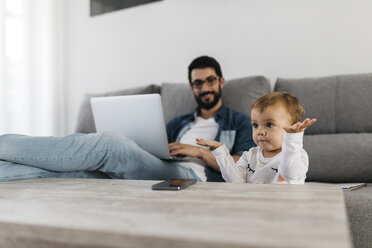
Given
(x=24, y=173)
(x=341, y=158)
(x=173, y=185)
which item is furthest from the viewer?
(x=341, y=158)

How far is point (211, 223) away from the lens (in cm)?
52

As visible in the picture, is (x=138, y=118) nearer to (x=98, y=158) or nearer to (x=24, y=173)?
(x=98, y=158)

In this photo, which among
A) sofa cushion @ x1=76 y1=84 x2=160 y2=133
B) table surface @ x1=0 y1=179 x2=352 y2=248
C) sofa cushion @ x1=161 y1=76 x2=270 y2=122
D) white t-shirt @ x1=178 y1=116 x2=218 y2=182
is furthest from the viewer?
sofa cushion @ x1=76 y1=84 x2=160 y2=133

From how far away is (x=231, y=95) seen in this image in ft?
6.27

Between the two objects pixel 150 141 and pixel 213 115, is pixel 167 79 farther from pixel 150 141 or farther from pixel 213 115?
pixel 150 141

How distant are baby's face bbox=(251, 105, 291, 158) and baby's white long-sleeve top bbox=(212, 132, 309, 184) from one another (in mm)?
39

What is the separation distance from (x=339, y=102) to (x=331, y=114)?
7 cm

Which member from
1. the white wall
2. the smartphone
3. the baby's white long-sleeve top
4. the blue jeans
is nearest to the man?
the blue jeans

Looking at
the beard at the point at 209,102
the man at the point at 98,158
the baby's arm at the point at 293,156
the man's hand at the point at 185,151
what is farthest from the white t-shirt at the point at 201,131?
the baby's arm at the point at 293,156

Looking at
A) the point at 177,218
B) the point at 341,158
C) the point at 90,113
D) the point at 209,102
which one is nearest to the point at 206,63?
the point at 209,102

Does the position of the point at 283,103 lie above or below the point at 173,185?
above

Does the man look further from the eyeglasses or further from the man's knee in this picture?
the eyeglasses

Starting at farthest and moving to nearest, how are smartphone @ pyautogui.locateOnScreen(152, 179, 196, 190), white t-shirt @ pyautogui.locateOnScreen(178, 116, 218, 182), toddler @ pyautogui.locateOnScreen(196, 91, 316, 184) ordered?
white t-shirt @ pyautogui.locateOnScreen(178, 116, 218, 182)
toddler @ pyautogui.locateOnScreen(196, 91, 316, 184)
smartphone @ pyautogui.locateOnScreen(152, 179, 196, 190)

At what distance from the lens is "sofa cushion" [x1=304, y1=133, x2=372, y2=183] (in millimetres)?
1501
